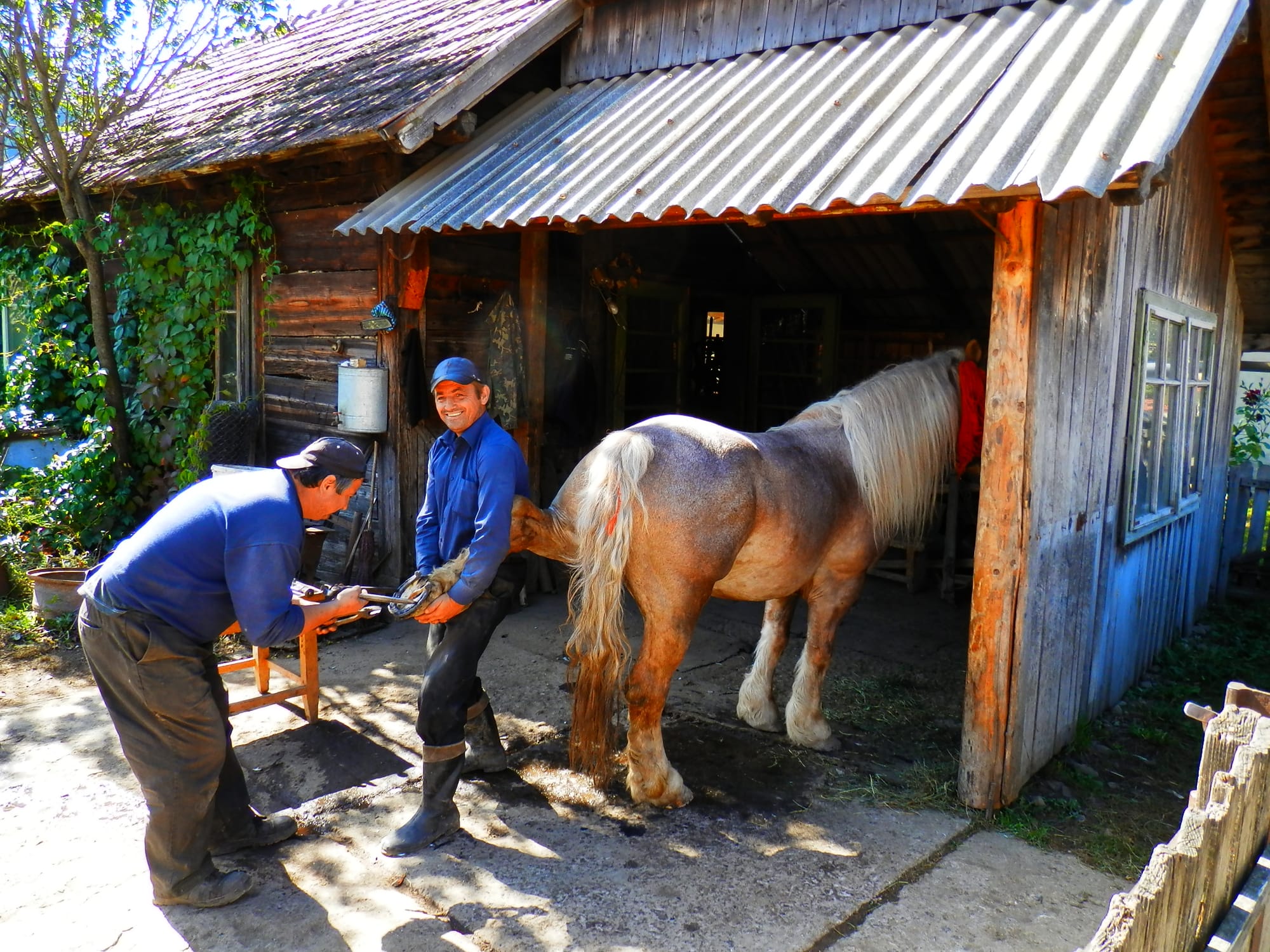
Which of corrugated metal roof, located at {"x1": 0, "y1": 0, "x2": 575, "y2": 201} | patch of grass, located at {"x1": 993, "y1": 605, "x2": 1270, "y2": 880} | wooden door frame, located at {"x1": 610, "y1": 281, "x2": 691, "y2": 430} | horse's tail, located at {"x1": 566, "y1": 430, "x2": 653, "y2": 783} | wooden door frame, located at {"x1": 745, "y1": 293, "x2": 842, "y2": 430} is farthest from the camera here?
wooden door frame, located at {"x1": 745, "y1": 293, "x2": 842, "y2": 430}

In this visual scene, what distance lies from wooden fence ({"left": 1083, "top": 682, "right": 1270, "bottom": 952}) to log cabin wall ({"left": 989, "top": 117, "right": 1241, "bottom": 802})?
150cm

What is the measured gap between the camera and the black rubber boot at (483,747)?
4145mm

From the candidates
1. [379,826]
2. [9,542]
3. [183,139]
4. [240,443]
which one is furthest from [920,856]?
[183,139]

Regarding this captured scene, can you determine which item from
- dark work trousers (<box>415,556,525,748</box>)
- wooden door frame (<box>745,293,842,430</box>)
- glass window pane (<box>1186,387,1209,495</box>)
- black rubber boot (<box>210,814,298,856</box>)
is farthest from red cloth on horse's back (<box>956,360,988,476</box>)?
wooden door frame (<box>745,293,842,430</box>)

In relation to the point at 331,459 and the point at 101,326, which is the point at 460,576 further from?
the point at 101,326

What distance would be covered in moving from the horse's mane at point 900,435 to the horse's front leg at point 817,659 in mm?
351

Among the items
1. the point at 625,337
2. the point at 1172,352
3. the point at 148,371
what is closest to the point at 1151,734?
the point at 1172,352

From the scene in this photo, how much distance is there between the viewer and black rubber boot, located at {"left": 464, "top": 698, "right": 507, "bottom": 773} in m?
4.14

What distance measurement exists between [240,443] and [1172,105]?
6412 millimetres

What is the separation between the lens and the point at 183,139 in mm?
7430

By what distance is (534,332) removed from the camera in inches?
267

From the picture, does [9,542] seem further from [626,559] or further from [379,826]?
[626,559]

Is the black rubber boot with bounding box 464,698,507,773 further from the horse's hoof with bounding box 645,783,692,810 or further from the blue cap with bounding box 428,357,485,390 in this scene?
the blue cap with bounding box 428,357,485,390

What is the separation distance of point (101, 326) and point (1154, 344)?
26.2 ft
